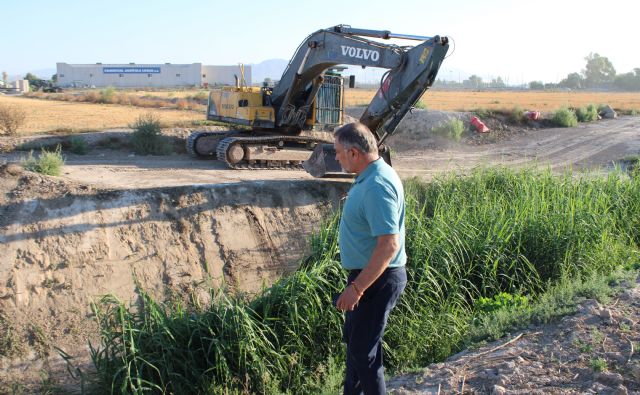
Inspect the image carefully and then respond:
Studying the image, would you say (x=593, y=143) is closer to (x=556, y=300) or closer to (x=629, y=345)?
(x=556, y=300)

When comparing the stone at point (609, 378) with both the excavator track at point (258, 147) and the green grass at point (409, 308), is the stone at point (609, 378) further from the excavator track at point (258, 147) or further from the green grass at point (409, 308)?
the excavator track at point (258, 147)

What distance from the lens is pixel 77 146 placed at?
574 inches

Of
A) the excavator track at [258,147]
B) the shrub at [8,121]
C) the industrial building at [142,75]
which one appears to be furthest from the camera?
the industrial building at [142,75]

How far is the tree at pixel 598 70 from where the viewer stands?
123050mm

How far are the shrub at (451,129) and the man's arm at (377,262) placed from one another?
17042mm

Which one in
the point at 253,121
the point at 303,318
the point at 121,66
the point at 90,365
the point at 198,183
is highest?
the point at 121,66

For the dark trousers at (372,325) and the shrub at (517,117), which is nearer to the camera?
the dark trousers at (372,325)

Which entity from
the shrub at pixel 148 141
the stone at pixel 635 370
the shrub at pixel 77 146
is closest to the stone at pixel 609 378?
the stone at pixel 635 370

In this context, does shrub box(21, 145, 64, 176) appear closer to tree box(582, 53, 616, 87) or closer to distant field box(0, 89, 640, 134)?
distant field box(0, 89, 640, 134)

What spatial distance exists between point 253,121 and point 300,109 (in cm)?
108

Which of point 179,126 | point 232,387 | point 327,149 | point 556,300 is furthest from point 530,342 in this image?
point 179,126

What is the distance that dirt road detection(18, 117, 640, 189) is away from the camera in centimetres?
1161

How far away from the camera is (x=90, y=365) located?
23.6ft

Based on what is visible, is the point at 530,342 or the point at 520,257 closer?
the point at 530,342
